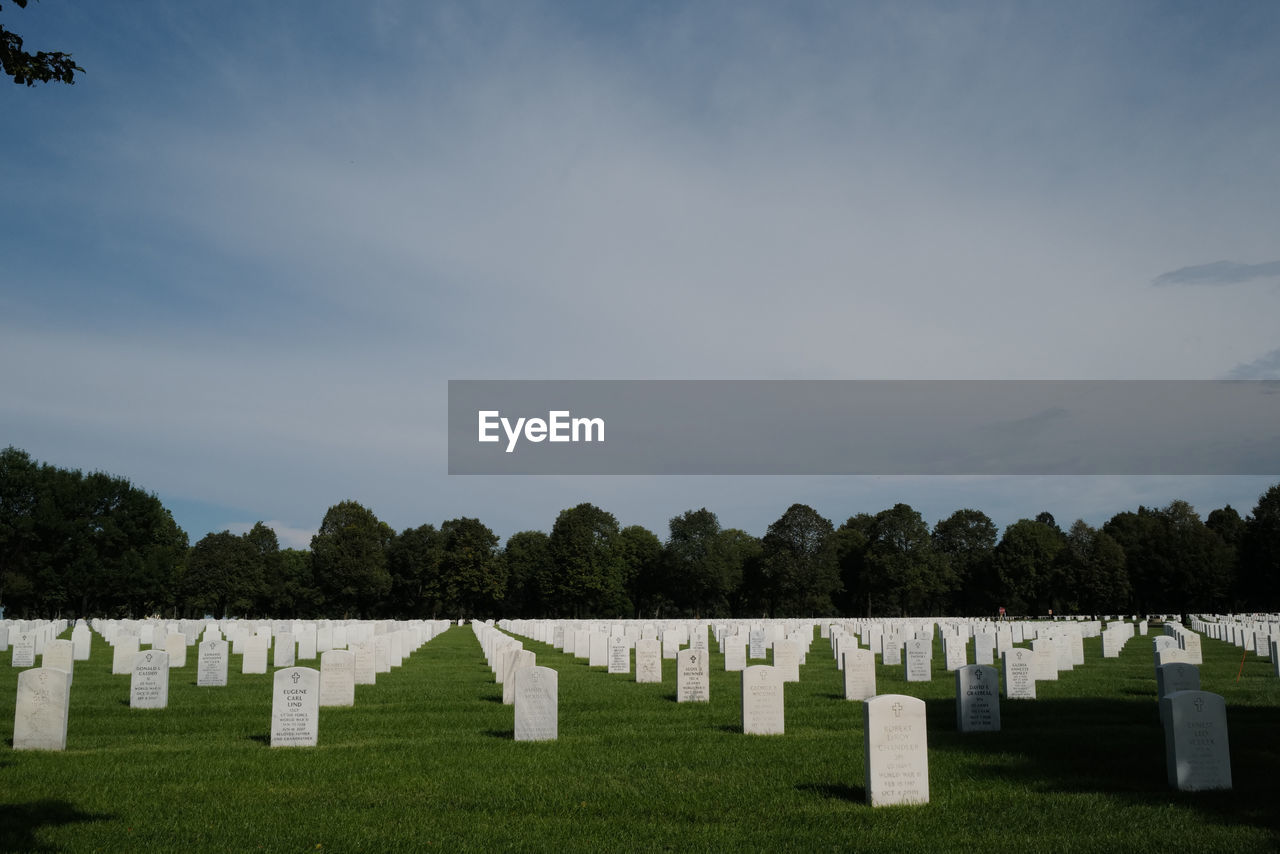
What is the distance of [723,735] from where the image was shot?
42.6ft

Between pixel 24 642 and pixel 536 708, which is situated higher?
pixel 536 708

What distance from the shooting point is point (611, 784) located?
385 inches

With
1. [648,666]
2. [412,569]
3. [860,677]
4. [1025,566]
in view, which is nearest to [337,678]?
[648,666]

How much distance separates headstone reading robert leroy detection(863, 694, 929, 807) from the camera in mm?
8891

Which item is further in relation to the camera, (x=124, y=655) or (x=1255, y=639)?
(x=1255, y=639)

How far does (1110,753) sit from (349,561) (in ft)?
243

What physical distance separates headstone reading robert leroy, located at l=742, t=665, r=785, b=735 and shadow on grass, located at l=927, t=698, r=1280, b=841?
6.81 feet

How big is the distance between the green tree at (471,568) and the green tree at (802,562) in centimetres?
2291

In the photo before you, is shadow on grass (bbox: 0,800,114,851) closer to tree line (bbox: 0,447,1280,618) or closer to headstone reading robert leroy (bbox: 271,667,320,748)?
headstone reading robert leroy (bbox: 271,667,320,748)

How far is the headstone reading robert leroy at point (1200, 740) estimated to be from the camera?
928 cm

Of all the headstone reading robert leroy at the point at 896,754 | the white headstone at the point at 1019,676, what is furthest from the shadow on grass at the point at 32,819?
the white headstone at the point at 1019,676

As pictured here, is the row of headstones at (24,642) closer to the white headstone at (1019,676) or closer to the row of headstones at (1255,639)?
the white headstone at (1019,676)

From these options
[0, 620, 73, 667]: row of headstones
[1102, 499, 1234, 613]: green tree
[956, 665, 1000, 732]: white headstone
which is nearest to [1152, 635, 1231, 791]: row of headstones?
[956, 665, 1000, 732]: white headstone

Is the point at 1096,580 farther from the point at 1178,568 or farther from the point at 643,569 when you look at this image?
the point at 643,569
